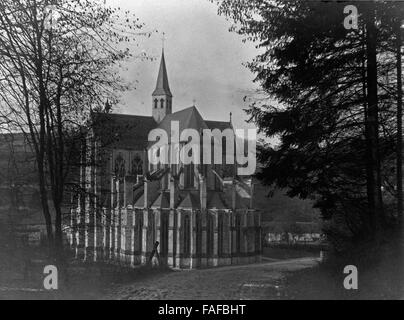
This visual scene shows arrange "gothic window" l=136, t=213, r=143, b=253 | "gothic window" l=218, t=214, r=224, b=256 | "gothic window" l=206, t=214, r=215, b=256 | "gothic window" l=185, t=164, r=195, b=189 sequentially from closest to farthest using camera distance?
"gothic window" l=185, t=164, r=195, b=189 → "gothic window" l=218, t=214, r=224, b=256 → "gothic window" l=206, t=214, r=215, b=256 → "gothic window" l=136, t=213, r=143, b=253

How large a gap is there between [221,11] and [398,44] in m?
3.17

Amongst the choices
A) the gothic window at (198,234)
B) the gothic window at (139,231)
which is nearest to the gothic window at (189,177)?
the gothic window at (198,234)

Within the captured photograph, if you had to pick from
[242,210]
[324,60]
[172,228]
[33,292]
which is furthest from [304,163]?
[172,228]

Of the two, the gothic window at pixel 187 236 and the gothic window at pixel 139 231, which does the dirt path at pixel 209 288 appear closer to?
the gothic window at pixel 187 236

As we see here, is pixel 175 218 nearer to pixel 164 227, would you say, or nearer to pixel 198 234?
pixel 164 227

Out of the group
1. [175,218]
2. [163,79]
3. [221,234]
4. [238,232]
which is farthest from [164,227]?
[163,79]

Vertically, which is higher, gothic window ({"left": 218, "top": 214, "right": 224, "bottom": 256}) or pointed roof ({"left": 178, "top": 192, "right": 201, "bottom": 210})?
pointed roof ({"left": 178, "top": 192, "right": 201, "bottom": 210})

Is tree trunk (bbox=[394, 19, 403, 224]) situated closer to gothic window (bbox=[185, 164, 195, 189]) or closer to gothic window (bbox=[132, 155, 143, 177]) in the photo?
gothic window (bbox=[185, 164, 195, 189])

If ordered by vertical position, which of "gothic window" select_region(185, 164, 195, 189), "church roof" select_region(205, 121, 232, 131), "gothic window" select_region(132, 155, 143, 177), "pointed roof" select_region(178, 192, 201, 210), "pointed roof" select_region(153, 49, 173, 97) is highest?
"pointed roof" select_region(153, 49, 173, 97)

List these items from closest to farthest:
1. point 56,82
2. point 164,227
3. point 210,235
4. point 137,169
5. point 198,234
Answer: point 56,82 → point 137,169 → point 210,235 → point 198,234 → point 164,227

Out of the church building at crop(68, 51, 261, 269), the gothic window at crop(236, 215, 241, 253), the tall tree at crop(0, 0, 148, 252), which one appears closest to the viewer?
the tall tree at crop(0, 0, 148, 252)

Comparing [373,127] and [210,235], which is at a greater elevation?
[373,127]

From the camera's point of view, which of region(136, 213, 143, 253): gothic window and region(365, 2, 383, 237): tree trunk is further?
region(136, 213, 143, 253): gothic window

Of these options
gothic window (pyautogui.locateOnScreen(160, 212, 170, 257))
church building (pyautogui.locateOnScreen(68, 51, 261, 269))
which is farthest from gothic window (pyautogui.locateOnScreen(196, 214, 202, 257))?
gothic window (pyautogui.locateOnScreen(160, 212, 170, 257))
